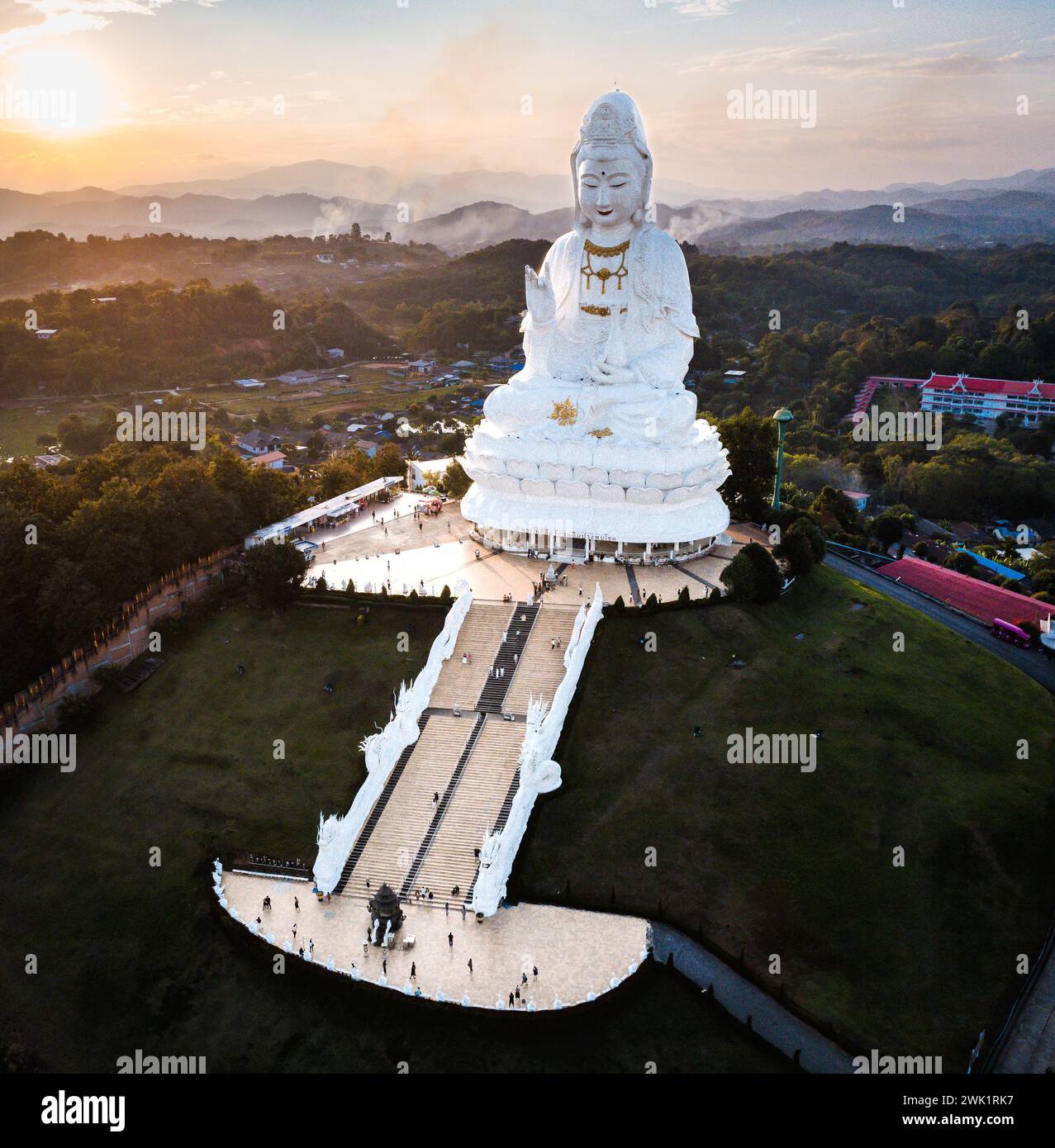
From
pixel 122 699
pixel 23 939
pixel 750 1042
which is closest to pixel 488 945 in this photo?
pixel 750 1042

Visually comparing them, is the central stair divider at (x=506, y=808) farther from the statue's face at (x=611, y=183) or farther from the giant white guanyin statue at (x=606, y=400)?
the statue's face at (x=611, y=183)

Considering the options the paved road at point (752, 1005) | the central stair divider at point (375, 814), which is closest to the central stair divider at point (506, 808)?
the central stair divider at point (375, 814)

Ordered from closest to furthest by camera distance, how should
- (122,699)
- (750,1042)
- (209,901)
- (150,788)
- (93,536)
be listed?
(750,1042)
(209,901)
(150,788)
(122,699)
(93,536)

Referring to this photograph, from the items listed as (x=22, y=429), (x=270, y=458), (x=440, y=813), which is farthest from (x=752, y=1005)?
(x=22, y=429)

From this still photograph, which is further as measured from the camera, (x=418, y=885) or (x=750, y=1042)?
(x=418, y=885)

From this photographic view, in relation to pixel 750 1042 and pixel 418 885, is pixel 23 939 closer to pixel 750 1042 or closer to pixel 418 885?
pixel 418 885

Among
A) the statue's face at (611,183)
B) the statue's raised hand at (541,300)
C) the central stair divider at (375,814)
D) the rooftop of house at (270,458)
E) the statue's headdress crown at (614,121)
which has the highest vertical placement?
the statue's headdress crown at (614,121)

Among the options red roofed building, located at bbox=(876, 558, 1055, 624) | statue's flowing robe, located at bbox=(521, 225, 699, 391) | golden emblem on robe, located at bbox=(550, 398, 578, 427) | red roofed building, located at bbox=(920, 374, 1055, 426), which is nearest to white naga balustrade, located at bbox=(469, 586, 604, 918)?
golden emblem on robe, located at bbox=(550, 398, 578, 427)
